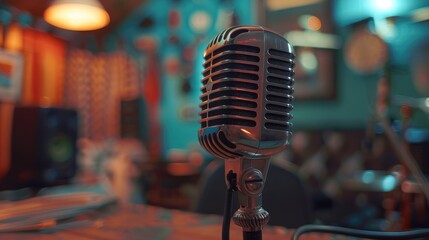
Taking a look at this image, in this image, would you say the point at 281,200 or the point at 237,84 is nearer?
the point at 237,84

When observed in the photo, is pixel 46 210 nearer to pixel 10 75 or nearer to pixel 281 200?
pixel 281 200

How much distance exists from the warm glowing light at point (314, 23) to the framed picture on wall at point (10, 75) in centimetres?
175

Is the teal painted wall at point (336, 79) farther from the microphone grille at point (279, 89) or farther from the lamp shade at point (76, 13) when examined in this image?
the microphone grille at point (279, 89)

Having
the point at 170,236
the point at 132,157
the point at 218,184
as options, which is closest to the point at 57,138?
the point at 218,184

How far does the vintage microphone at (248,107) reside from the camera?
1.31 feet

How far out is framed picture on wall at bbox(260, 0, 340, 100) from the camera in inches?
97.0

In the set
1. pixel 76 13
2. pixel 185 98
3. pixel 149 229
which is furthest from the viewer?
pixel 185 98

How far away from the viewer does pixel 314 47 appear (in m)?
2.49

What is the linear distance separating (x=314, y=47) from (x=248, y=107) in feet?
7.30

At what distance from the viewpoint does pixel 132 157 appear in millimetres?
3400

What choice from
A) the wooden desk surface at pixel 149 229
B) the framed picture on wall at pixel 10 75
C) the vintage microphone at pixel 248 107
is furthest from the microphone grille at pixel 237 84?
the framed picture on wall at pixel 10 75

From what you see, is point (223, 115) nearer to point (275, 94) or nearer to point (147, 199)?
point (275, 94)

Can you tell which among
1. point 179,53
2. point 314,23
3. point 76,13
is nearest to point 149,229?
point 76,13

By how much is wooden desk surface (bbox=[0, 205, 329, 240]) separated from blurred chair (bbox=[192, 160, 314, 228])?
254 mm
